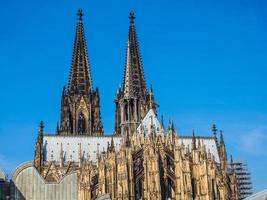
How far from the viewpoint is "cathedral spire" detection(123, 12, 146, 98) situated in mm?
66250

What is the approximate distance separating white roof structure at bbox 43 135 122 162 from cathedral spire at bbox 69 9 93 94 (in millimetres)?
9689

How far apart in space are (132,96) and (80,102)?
26.3 ft

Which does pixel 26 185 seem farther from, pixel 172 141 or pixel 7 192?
pixel 172 141

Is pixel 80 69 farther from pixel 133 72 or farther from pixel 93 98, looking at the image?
pixel 133 72

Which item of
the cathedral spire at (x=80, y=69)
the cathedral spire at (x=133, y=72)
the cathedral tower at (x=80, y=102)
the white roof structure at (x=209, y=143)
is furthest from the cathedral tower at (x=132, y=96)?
the white roof structure at (x=209, y=143)

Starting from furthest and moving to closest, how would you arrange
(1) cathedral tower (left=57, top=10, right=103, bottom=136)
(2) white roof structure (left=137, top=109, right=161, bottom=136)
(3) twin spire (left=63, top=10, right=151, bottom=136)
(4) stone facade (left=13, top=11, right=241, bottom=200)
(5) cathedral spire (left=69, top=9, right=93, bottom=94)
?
1. (5) cathedral spire (left=69, top=9, right=93, bottom=94)
2. (1) cathedral tower (left=57, top=10, right=103, bottom=136)
3. (3) twin spire (left=63, top=10, right=151, bottom=136)
4. (2) white roof structure (left=137, top=109, right=161, bottom=136)
5. (4) stone facade (left=13, top=11, right=241, bottom=200)

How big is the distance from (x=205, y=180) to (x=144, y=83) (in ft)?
82.6

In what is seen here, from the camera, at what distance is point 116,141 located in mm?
61094

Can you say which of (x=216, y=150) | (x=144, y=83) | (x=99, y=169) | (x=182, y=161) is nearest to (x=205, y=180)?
(x=182, y=161)

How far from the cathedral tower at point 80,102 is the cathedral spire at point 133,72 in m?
5.73

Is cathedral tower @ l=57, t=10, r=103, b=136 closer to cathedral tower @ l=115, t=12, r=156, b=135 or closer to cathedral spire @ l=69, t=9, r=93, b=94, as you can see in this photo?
cathedral spire @ l=69, t=9, r=93, b=94

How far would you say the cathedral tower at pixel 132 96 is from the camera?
63.8m

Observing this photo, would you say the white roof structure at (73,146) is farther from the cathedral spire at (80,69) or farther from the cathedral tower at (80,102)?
the cathedral spire at (80,69)

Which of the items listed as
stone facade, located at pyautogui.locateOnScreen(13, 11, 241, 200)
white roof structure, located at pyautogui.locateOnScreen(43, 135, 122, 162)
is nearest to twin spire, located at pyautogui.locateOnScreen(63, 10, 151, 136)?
stone facade, located at pyautogui.locateOnScreen(13, 11, 241, 200)
